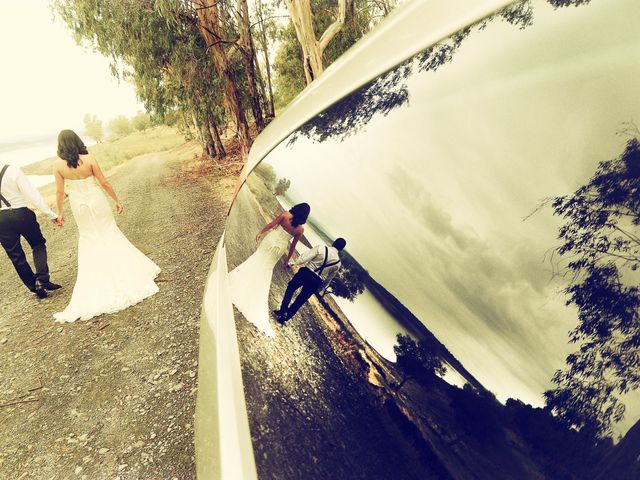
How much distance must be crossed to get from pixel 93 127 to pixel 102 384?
99.4 meters

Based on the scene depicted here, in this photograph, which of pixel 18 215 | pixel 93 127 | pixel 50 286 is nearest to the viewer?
pixel 18 215

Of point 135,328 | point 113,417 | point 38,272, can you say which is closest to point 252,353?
point 113,417

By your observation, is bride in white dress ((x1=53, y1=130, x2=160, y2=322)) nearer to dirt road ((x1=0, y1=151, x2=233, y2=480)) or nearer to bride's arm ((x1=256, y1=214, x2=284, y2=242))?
dirt road ((x1=0, y1=151, x2=233, y2=480))

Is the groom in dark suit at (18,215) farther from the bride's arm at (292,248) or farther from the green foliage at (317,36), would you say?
the green foliage at (317,36)

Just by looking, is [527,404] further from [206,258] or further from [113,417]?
[206,258]

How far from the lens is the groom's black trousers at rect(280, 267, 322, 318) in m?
1.00

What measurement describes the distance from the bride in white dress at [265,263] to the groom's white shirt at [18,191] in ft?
11.0

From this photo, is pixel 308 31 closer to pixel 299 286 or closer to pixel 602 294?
pixel 299 286

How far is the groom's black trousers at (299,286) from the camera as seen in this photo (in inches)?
39.4

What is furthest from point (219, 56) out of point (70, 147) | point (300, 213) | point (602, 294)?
point (602, 294)

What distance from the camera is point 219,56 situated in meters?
9.46

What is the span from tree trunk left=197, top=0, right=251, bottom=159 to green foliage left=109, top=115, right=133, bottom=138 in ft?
250

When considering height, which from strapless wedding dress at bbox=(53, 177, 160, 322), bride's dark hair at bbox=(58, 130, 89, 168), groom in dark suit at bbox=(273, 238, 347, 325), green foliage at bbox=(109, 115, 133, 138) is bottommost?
strapless wedding dress at bbox=(53, 177, 160, 322)

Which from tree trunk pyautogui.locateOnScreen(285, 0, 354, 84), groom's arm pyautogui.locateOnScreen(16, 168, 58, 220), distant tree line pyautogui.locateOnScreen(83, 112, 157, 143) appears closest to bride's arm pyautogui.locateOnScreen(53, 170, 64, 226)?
groom's arm pyautogui.locateOnScreen(16, 168, 58, 220)
